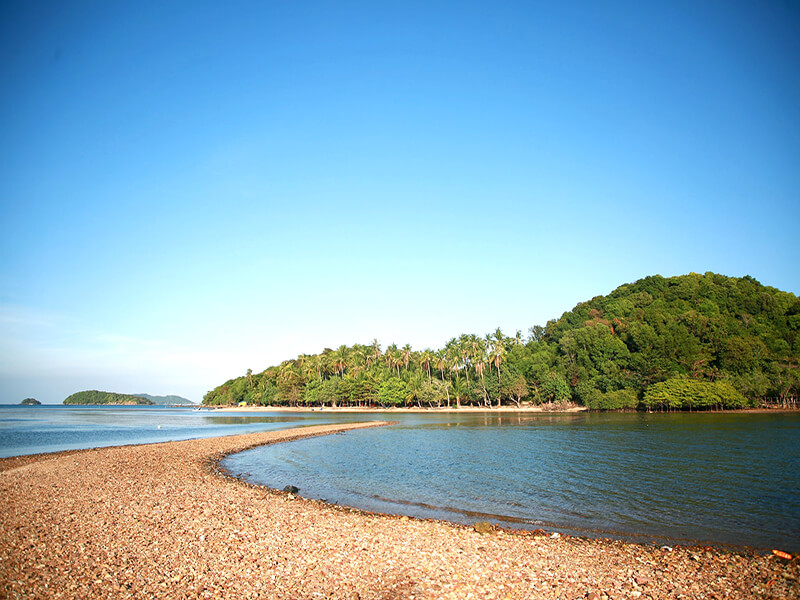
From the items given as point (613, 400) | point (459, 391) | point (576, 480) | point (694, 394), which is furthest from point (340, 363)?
point (576, 480)

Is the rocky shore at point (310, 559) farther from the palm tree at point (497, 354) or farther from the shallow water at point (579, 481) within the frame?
the palm tree at point (497, 354)

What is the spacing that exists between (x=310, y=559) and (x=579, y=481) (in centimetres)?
1845

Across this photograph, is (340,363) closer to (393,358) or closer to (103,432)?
(393,358)

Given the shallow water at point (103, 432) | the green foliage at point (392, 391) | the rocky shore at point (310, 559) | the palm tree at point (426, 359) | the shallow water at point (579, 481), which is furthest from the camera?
the palm tree at point (426, 359)

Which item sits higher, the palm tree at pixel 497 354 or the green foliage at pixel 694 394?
the palm tree at pixel 497 354

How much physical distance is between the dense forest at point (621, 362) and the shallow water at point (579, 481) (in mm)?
56205

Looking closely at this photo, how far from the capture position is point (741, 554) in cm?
1403

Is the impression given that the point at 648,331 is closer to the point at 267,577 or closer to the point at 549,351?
the point at 549,351

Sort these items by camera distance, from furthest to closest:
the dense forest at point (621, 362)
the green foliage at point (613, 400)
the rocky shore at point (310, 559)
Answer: the green foliage at point (613, 400)
the dense forest at point (621, 362)
the rocky shore at point (310, 559)

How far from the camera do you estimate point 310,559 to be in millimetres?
13055

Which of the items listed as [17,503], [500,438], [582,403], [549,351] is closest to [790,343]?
[582,403]

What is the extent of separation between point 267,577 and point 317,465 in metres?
22.2

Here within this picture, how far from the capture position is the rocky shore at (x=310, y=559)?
10914mm

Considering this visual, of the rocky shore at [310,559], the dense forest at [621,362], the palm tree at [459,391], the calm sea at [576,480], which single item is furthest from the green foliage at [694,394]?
the rocky shore at [310,559]
